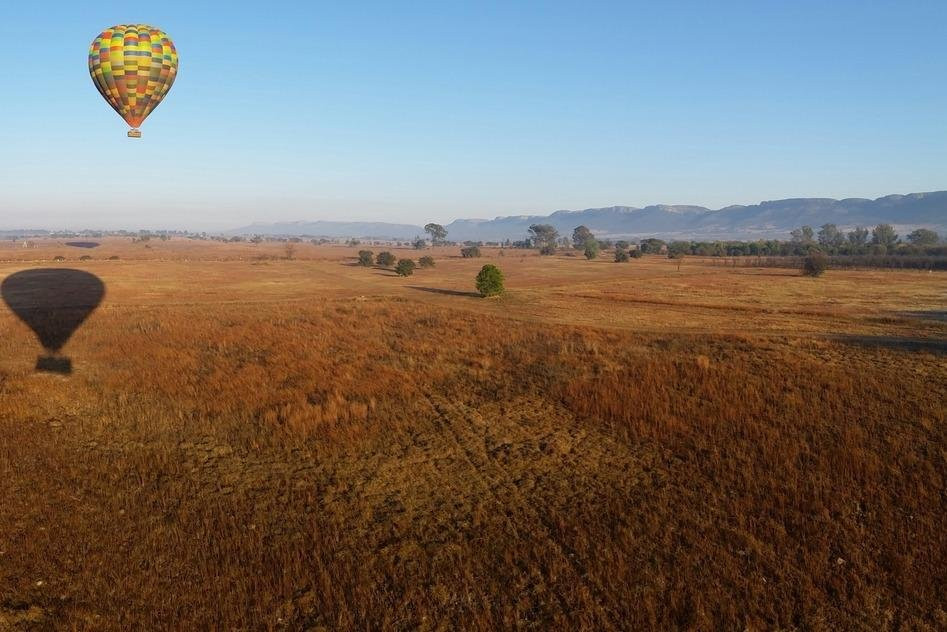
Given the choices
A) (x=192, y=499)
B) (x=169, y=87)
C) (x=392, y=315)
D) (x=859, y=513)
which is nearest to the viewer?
(x=859, y=513)

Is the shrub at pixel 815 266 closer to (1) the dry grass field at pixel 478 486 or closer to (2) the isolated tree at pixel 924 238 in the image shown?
(1) the dry grass field at pixel 478 486

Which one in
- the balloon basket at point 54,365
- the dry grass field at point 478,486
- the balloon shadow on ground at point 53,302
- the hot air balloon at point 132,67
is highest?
the hot air balloon at point 132,67

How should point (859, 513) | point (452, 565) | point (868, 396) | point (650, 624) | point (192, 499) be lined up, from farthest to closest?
point (868, 396) < point (192, 499) < point (859, 513) < point (452, 565) < point (650, 624)

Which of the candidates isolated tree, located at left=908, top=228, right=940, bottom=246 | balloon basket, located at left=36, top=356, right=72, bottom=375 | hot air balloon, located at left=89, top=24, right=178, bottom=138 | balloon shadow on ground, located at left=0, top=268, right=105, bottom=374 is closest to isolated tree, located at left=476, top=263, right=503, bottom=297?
hot air balloon, located at left=89, top=24, right=178, bottom=138

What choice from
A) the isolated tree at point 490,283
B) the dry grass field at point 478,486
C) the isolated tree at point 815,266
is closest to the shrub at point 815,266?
the isolated tree at point 815,266

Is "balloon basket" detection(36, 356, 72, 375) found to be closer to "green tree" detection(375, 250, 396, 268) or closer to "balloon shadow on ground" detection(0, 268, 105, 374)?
"balloon shadow on ground" detection(0, 268, 105, 374)

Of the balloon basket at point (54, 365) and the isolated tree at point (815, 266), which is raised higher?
the isolated tree at point (815, 266)

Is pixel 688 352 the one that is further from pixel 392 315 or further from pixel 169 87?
pixel 169 87

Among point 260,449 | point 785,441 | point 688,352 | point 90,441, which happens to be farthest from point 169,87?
point 785,441
